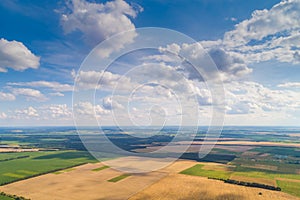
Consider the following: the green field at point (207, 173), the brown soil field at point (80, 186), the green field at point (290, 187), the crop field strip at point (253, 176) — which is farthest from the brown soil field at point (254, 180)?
the brown soil field at point (80, 186)

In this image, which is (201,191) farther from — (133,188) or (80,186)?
(80,186)

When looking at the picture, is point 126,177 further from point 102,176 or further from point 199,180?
point 199,180

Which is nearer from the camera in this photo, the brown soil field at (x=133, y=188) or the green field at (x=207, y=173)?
the brown soil field at (x=133, y=188)

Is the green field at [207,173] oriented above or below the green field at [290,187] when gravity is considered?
above

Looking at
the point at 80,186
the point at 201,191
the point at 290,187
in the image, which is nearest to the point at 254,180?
the point at 290,187

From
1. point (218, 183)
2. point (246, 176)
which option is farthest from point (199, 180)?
point (246, 176)

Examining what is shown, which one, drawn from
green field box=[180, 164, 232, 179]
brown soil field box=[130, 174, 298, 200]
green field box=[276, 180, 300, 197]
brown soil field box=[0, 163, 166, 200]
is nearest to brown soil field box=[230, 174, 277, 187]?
green field box=[276, 180, 300, 197]

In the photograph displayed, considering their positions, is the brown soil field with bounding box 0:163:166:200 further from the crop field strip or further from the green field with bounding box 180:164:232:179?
the crop field strip

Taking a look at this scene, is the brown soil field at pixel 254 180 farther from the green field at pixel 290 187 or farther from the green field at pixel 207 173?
the green field at pixel 207 173
